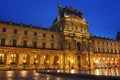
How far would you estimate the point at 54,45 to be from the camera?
183ft

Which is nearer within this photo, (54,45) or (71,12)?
(54,45)

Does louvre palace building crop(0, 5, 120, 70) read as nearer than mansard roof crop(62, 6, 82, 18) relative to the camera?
Yes

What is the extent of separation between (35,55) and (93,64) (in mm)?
25545

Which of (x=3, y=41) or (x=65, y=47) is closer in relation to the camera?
(x=3, y=41)

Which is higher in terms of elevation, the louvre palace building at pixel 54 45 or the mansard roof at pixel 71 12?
the mansard roof at pixel 71 12

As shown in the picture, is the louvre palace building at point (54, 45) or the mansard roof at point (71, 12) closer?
the louvre palace building at point (54, 45)

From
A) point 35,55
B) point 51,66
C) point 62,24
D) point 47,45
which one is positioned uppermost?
point 62,24

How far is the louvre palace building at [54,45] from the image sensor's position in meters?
46.2

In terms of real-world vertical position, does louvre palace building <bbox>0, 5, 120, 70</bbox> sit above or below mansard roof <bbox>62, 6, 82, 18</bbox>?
below

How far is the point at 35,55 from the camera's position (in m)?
50.4

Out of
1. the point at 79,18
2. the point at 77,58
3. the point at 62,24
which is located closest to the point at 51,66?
the point at 77,58

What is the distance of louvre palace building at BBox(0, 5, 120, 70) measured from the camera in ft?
152

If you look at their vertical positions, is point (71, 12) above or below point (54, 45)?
above

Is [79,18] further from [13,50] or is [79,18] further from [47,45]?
[13,50]
